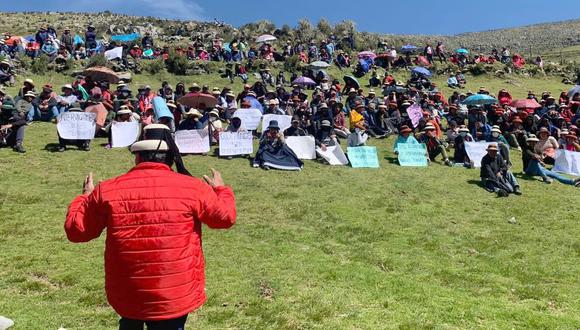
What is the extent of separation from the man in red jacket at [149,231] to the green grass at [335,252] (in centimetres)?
253

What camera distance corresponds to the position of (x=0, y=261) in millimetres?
7191

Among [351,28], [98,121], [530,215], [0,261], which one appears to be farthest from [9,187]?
[351,28]

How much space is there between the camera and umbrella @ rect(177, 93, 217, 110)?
58.5 ft

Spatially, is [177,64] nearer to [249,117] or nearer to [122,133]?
[249,117]

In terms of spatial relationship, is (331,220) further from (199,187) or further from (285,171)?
(199,187)

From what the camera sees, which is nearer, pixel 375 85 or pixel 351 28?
pixel 375 85

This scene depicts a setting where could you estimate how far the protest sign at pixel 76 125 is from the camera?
547 inches

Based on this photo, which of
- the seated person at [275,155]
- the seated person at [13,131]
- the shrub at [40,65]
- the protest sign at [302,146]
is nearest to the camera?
the seated person at [13,131]

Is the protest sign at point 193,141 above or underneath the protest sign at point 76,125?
underneath

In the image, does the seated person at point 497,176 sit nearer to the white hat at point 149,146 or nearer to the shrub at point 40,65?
the white hat at point 149,146

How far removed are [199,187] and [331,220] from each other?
23.1ft

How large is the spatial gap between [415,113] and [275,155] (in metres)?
7.42

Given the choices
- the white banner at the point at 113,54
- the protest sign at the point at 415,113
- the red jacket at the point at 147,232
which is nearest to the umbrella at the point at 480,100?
the protest sign at the point at 415,113

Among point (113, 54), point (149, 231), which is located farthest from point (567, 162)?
point (113, 54)
